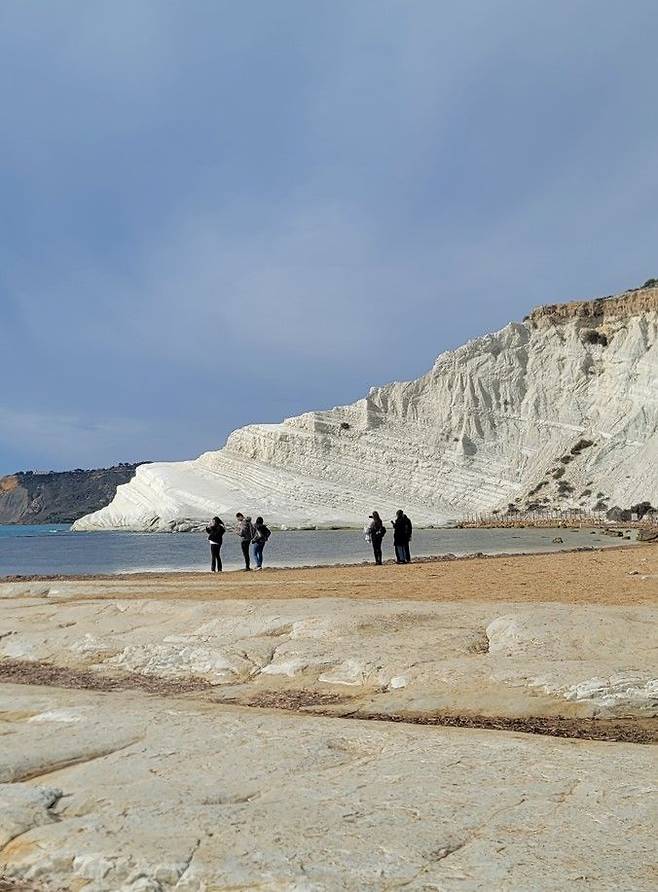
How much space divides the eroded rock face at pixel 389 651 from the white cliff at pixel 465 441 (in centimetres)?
5237

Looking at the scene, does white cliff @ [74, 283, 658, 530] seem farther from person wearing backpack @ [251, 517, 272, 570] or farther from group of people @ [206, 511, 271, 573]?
person wearing backpack @ [251, 517, 272, 570]

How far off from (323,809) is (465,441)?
6846cm

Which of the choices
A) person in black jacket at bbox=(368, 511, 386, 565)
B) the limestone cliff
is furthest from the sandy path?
the limestone cliff

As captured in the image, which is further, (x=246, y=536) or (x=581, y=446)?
(x=581, y=446)

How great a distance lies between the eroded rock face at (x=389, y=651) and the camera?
5.86 m

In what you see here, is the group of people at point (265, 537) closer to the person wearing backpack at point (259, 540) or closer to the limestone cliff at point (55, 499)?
the person wearing backpack at point (259, 540)

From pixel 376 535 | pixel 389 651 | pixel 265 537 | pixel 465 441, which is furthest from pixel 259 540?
pixel 465 441

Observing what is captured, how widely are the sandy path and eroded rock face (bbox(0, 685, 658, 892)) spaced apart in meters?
6.38

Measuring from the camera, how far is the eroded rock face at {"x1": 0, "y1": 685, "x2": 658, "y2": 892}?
276 centimetres

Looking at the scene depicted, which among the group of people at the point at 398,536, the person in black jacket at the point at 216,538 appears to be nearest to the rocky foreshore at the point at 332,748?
the person in black jacket at the point at 216,538

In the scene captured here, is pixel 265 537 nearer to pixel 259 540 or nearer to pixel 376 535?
pixel 259 540

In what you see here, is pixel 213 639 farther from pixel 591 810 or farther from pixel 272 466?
pixel 272 466

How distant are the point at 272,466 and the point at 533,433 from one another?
23.4 meters

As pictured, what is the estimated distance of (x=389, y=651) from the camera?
7039mm
